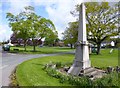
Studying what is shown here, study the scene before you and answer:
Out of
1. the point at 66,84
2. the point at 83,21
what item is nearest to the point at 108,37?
the point at 83,21

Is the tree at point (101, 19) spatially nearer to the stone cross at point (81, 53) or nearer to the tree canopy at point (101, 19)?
the tree canopy at point (101, 19)

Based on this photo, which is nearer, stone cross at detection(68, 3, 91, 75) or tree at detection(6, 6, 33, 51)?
stone cross at detection(68, 3, 91, 75)

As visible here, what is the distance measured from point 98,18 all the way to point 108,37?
4.01 m

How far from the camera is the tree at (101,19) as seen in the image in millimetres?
39438

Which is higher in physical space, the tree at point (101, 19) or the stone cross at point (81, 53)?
the tree at point (101, 19)

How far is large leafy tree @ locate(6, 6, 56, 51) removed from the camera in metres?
41.4

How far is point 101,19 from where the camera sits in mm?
40406

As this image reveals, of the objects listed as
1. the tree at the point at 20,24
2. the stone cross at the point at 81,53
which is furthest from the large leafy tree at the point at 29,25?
the stone cross at the point at 81,53

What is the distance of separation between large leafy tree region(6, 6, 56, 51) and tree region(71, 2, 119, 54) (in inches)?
316

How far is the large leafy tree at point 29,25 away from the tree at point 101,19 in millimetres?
8026

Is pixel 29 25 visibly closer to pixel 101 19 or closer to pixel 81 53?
pixel 101 19

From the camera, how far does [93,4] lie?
40.6m

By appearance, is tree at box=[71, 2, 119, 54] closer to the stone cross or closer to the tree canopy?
the tree canopy

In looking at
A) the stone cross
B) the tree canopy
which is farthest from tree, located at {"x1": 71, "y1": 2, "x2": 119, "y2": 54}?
the stone cross
